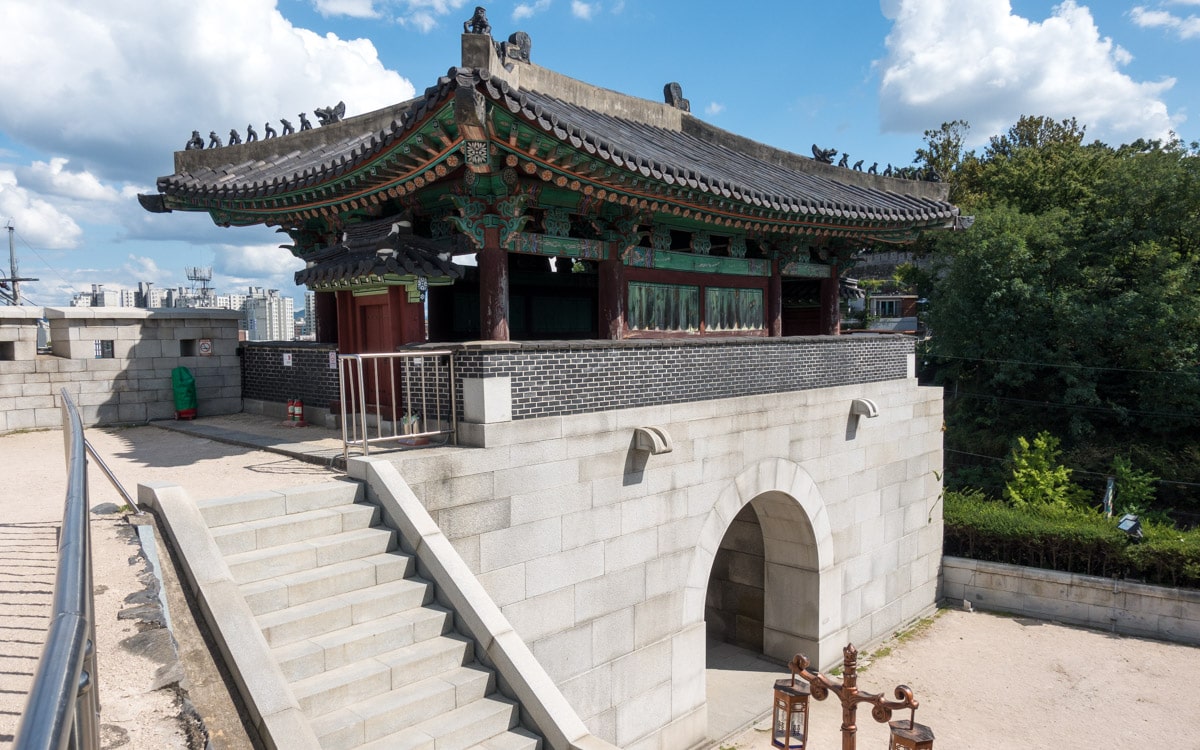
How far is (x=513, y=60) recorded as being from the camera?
36.8 feet

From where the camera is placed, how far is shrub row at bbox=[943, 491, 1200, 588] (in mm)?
13016

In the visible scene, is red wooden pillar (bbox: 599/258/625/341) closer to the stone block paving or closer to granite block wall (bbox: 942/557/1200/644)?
the stone block paving

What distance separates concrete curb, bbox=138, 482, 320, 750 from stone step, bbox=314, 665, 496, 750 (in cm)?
37

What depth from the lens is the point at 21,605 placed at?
4625 mm

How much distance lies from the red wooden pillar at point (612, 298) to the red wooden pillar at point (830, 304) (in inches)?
224

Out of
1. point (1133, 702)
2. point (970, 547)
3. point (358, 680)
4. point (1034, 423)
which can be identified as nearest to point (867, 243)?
point (970, 547)

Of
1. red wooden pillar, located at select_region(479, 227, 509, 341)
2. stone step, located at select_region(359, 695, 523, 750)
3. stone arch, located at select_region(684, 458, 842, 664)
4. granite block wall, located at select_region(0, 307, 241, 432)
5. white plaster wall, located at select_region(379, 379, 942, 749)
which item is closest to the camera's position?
stone step, located at select_region(359, 695, 523, 750)

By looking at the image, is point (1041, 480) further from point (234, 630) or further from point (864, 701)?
point (234, 630)

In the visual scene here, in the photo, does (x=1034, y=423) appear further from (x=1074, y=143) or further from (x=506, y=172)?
(x=506, y=172)

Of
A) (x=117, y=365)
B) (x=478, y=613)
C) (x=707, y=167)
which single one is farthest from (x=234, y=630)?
(x=707, y=167)

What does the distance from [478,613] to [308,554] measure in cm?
142

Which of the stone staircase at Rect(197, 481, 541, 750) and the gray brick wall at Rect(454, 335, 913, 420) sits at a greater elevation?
the gray brick wall at Rect(454, 335, 913, 420)

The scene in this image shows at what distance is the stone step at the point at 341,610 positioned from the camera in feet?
16.7

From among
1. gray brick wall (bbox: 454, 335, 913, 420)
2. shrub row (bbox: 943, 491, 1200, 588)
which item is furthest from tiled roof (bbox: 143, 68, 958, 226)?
A: shrub row (bbox: 943, 491, 1200, 588)
